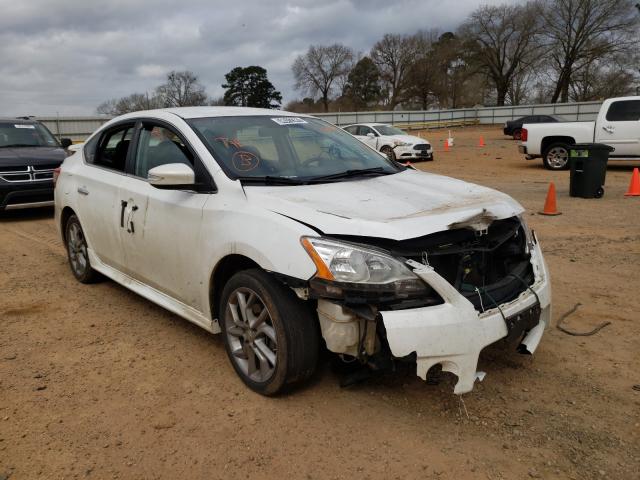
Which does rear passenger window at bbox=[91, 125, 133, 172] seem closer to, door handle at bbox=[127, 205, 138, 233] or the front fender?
door handle at bbox=[127, 205, 138, 233]

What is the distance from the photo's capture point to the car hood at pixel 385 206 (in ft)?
9.36

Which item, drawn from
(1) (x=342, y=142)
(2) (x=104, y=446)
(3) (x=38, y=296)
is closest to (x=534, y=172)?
(1) (x=342, y=142)

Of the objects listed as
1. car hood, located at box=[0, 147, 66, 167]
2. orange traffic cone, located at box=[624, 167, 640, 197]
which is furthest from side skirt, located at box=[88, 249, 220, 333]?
orange traffic cone, located at box=[624, 167, 640, 197]

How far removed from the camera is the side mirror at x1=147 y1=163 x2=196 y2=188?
135 inches

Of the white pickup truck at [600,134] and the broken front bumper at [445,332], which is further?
the white pickup truck at [600,134]

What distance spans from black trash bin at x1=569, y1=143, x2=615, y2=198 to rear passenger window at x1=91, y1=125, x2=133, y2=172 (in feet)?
28.4

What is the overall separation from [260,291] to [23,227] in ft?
24.0

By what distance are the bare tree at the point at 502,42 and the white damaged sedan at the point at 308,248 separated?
59.5m

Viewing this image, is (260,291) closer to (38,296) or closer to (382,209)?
(382,209)

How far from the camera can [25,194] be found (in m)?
9.27

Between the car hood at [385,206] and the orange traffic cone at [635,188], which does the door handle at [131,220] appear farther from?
the orange traffic cone at [635,188]

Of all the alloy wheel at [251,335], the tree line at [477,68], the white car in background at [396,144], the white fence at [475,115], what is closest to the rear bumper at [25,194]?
the alloy wheel at [251,335]

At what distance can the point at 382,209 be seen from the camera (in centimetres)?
307

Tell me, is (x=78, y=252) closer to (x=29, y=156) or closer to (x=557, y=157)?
(x=29, y=156)
